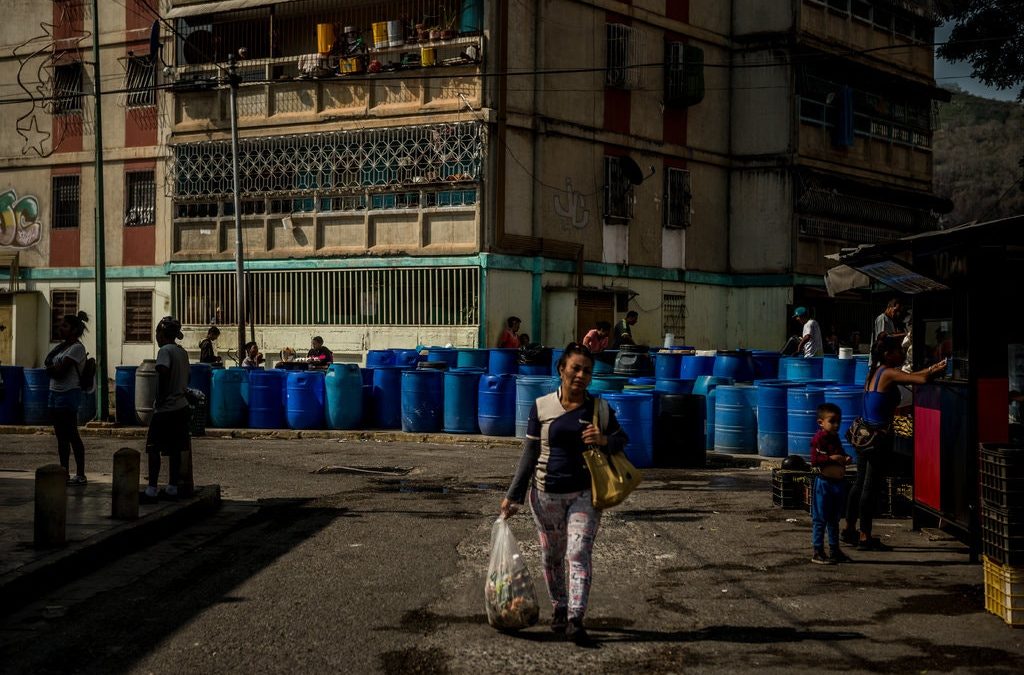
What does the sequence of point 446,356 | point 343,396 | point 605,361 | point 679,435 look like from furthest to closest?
1. point 446,356
2. point 605,361
3. point 343,396
4. point 679,435

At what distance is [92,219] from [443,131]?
10.8 metres

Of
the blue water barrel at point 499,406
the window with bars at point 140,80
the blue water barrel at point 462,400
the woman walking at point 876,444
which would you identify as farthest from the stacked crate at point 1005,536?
the window with bars at point 140,80

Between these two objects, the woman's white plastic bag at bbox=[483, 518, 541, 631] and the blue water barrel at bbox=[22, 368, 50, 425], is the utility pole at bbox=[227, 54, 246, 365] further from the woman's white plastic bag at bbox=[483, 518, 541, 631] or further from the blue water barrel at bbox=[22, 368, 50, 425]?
the woman's white plastic bag at bbox=[483, 518, 541, 631]

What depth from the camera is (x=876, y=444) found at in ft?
31.3

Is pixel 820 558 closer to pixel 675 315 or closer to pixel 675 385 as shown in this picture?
pixel 675 385

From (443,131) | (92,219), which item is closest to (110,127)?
(92,219)

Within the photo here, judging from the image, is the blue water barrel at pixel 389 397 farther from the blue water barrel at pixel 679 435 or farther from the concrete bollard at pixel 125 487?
the concrete bollard at pixel 125 487

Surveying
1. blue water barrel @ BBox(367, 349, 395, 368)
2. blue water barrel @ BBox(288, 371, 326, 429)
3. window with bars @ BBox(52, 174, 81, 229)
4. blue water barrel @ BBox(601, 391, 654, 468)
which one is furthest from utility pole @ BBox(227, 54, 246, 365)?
blue water barrel @ BBox(601, 391, 654, 468)

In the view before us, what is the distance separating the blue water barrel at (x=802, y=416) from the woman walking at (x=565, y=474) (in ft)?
28.6

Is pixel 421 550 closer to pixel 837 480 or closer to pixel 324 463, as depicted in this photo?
pixel 837 480

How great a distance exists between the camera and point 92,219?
31.5 m

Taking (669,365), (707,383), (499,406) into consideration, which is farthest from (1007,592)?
(669,365)

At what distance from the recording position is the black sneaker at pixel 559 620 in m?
6.80

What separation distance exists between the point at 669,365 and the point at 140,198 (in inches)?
670
